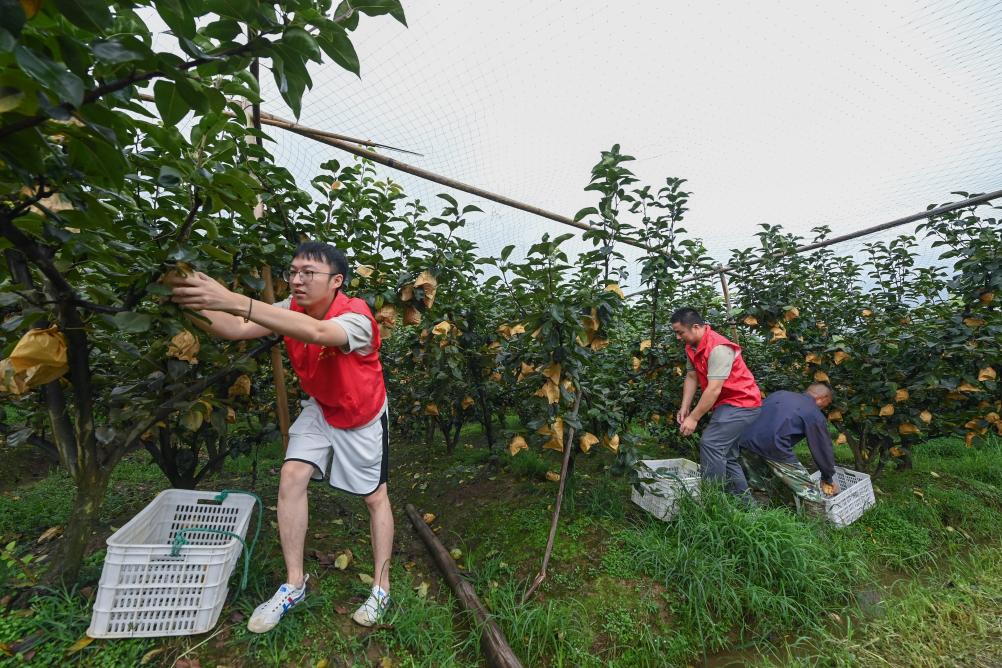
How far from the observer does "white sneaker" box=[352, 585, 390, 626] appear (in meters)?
1.81

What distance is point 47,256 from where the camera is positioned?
1291 mm

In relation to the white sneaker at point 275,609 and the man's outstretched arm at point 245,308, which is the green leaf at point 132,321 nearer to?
the man's outstretched arm at point 245,308

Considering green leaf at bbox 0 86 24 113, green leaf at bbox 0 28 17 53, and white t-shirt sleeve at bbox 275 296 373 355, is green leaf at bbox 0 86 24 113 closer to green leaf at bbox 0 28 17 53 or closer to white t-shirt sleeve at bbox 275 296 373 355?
green leaf at bbox 0 28 17 53

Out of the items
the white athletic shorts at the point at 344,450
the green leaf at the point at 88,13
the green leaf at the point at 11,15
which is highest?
the green leaf at the point at 88,13

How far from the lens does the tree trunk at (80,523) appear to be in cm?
170

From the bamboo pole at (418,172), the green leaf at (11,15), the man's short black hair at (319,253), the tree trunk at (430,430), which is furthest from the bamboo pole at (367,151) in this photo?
the tree trunk at (430,430)

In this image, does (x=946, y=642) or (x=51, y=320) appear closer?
(x=51, y=320)

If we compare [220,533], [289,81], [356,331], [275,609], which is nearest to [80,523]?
[220,533]

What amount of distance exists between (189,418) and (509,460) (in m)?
2.48

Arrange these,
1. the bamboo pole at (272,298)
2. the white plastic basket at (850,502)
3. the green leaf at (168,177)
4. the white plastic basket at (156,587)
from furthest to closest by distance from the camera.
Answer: the white plastic basket at (850,502), the bamboo pole at (272,298), the white plastic basket at (156,587), the green leaf at (168,177)

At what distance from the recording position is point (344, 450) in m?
1.90

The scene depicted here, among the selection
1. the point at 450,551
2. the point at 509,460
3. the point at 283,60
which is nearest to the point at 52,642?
the point at 450,551

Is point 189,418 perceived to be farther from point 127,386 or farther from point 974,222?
point 974,222

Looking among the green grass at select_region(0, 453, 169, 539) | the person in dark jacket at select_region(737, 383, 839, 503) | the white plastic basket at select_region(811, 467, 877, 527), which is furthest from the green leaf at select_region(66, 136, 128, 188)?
the white plastic basket at select_region(811, 467, 877, 527)
